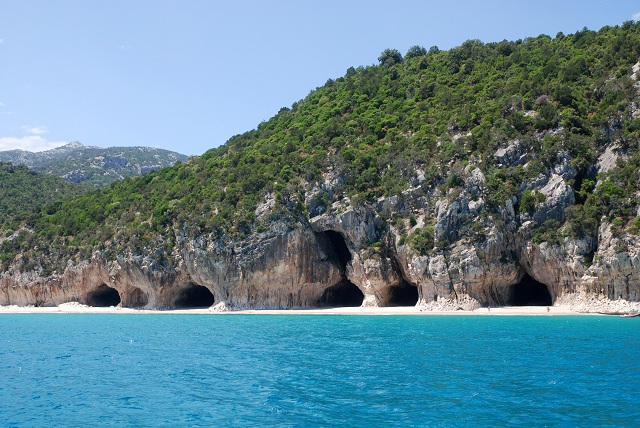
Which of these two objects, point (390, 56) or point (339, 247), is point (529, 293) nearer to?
point (339, 247)

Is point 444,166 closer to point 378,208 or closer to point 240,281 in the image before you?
point 378,208

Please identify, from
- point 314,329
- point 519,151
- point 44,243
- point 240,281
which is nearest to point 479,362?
point 314,329

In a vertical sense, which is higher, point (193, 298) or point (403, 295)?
point (403, 295)

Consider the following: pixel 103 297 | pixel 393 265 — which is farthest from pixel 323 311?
pixel 103 297

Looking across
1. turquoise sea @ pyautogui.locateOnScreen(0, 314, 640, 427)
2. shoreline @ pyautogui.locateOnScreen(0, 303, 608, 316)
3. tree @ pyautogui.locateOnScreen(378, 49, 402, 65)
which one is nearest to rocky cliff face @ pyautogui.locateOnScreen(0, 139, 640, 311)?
shoreline @ pyautogui.locateOnScreen(0, 303, 608, 316)

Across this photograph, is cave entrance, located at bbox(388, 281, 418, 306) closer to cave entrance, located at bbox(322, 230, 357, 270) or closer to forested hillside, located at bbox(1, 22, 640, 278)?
cave entrance, located at bbox(322, 230, 357, 270)

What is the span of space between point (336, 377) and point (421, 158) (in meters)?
38.6

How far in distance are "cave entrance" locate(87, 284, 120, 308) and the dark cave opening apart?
30.3 m

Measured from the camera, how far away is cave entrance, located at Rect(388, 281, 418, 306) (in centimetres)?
5572

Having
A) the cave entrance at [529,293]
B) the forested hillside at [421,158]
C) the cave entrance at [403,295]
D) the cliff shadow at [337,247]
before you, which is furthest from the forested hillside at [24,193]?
the cave entrance at [529,293]

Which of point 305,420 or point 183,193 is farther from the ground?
point 183,193

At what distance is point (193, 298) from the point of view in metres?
68.3

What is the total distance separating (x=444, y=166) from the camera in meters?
53.1

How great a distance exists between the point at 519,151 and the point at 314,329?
2711 centimetres
